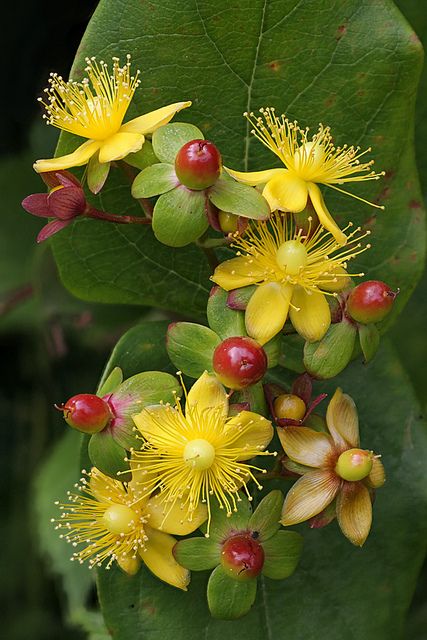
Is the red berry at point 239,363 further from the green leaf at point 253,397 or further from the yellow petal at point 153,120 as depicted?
the yellow petal at point 153,120

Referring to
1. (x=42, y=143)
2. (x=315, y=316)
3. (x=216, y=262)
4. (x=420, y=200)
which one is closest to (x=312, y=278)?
(x=315, y=316)

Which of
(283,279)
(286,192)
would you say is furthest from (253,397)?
(286,192)

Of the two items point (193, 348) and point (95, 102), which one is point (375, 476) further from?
point (95, 102)

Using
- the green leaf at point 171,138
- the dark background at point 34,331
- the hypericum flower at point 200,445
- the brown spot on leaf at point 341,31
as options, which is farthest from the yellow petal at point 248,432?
the dark background at point 34,331

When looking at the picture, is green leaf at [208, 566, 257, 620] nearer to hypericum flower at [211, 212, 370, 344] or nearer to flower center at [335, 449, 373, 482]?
flower center at [335, 449, 373, 482]

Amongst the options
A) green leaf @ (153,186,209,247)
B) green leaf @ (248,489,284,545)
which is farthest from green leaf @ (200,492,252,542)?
green leaf @ (153,186,209,247)

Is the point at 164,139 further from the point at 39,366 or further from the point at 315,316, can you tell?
the point at 39,366
